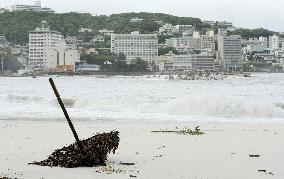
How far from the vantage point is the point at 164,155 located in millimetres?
9625

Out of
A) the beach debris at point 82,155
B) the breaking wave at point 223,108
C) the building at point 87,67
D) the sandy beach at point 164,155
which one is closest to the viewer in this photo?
the sandy beach at point 164,155

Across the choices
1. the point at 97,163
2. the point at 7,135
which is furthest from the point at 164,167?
the point at 7,135

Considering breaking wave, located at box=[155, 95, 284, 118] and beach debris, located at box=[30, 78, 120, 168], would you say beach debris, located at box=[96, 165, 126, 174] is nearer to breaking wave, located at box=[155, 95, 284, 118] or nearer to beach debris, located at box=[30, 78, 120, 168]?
beach debris, located at box=[30, 78, 120, 168]

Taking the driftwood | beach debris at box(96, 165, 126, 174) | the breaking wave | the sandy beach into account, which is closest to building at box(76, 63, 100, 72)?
the breaking wave

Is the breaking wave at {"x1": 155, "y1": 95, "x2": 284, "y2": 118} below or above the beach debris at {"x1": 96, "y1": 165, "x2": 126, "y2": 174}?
below

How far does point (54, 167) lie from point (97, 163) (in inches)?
25.6

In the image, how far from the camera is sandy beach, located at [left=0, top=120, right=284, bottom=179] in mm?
7613

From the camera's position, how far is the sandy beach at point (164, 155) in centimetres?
761

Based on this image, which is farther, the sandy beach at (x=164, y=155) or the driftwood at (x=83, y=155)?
the driftwood at (x=83, y=155)

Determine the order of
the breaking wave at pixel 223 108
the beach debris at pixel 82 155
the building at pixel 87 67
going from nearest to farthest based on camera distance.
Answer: the beach debris at pixel 82 155, the breaking wave at pixel 223 108, the building at pixel 87 67

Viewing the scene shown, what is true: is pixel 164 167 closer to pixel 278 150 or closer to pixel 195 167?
pixel 195 167

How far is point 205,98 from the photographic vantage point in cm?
2530

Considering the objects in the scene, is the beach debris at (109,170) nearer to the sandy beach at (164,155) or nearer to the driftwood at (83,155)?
the sandy beach at (164,155)

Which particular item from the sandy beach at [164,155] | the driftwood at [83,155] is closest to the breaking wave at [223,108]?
the sandy beach at [164,155]
